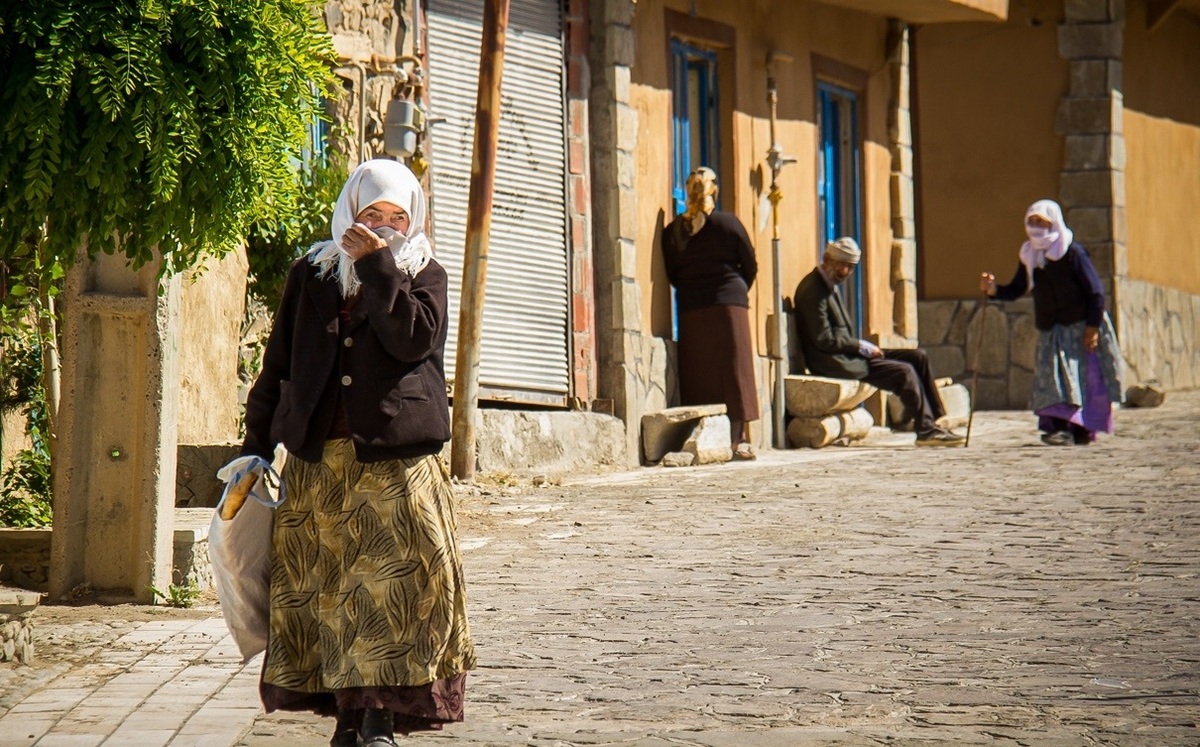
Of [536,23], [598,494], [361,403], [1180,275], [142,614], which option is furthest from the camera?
[1180,275]

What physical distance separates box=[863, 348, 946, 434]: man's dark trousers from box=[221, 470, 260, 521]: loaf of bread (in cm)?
1050

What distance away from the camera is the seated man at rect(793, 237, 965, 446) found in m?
15.0

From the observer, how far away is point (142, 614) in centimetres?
679

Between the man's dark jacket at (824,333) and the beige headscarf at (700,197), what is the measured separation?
1.60 metres

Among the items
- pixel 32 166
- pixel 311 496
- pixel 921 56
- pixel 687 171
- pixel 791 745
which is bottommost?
pixel 791 745

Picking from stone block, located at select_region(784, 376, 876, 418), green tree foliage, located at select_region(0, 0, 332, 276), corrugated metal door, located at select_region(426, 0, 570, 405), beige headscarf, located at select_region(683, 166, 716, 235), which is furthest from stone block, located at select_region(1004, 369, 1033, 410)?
green tree foliage, located at select_region(0, 0, 332, 276)

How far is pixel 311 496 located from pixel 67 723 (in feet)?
3.25

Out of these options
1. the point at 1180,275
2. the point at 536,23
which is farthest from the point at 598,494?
the point at 1180,275

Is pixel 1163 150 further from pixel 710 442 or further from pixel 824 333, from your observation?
pixel 710 442

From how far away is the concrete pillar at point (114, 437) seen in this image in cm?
692

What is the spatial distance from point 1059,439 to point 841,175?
4.45 m

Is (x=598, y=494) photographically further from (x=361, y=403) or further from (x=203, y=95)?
(x=361, y=403)

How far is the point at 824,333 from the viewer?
15.1 metres

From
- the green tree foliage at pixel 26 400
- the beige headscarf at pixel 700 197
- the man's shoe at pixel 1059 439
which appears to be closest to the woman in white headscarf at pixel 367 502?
the green tree foliage at pixel 26 400
